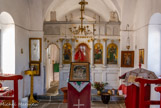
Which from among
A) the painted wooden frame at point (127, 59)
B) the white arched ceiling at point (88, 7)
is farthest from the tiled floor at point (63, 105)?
the white arched ceiling at point (88, 7)

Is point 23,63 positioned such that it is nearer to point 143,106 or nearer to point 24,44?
point 24,44

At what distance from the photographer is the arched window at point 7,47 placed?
20.4 feet

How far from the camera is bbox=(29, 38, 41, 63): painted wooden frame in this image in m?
7.82

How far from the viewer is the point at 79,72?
197 inches

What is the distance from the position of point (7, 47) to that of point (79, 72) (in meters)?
3.09

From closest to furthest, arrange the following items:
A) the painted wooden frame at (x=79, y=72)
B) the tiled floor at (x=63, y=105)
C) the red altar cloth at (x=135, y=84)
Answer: the red altar cloth at (x=135, y=84) < the painted wooden frame at (x=79, y=72) < the tiled floor at (x=63, y=105)

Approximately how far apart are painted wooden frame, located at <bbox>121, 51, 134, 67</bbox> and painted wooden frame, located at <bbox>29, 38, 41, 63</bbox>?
3.93 m

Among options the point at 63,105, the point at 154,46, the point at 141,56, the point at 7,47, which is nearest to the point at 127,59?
the point at 141,56

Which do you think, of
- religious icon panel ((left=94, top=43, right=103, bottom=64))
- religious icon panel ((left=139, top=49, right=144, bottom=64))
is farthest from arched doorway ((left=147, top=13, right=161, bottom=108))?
religious icon panel ((left=94, top=43, right=103, bottom=64))

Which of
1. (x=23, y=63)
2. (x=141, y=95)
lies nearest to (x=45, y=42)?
(x=23, y=63)

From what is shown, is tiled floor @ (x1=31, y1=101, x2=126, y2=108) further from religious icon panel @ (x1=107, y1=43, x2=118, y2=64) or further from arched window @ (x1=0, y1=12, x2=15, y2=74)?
religious icon panel @ (x1=107, y1=43, x2=118, y2=64)

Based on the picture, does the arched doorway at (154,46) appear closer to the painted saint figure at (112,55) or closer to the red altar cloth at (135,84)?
the red altar cloth at (135,84)

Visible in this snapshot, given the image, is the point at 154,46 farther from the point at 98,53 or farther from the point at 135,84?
the point at 98,53

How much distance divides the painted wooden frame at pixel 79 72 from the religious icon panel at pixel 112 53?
4307 millimetres
